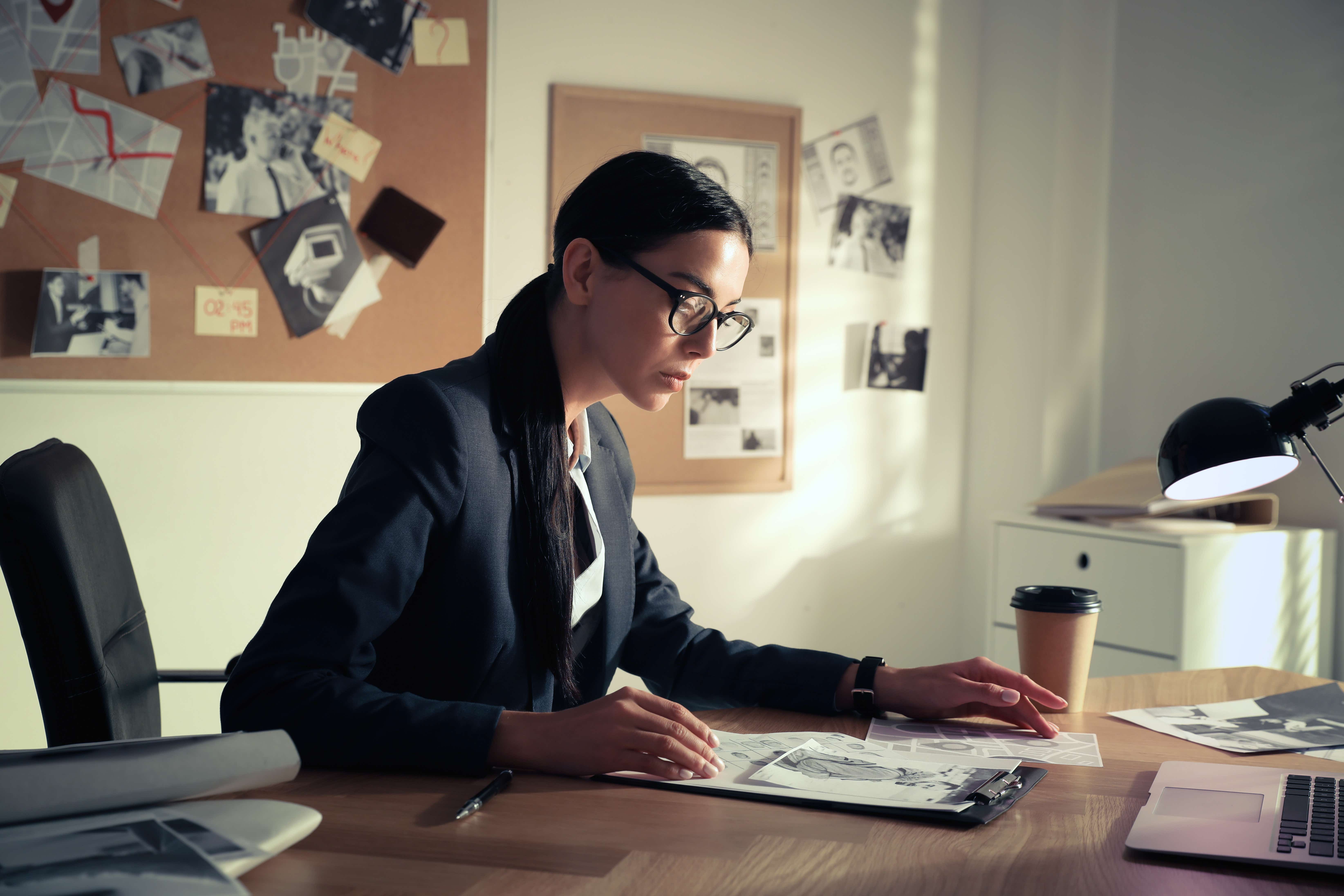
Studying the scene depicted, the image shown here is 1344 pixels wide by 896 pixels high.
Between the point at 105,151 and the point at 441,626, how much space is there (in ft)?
5.83

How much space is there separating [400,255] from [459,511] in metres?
1.61

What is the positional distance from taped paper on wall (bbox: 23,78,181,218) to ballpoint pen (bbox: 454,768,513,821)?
6.40ft

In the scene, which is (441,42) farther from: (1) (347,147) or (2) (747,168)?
(2) (747,168)

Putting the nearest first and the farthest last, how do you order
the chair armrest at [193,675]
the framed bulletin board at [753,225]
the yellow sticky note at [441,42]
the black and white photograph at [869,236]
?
the chair armrest at [193,675] < the yellow sticky note at [441,42] < the framed bulletin board at [753,225] < the black and white photograph at [869,236]

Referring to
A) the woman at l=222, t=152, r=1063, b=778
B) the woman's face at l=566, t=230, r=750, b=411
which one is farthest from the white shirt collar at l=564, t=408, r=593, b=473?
the woman's face at l=566, t=230, r=750, b=411

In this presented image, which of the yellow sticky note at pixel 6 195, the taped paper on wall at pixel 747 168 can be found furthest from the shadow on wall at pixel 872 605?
the yellow sticky note at pixel 6 195

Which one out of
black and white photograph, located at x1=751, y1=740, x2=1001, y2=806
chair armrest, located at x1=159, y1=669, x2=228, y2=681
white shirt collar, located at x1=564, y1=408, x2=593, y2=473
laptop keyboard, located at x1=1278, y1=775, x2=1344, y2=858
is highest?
white shirt collar, located at x1=564, y1=408, x2=593, y2=473

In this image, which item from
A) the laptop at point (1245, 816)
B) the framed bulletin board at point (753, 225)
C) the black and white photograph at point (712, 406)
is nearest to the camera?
the laptop at point (1245, 816)

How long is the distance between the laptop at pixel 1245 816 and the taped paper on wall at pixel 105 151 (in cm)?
229

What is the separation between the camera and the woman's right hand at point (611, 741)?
87 cm

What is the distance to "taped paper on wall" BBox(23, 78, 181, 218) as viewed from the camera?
2.25 metres

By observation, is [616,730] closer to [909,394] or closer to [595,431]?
[595,431]

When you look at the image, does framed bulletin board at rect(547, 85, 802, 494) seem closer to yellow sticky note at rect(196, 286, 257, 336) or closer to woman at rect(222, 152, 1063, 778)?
yellow sticky note at rect(196, 286, 257, 336)

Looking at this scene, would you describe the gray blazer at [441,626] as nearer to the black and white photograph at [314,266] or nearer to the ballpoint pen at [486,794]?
the ballpoint pen at [486,794]
